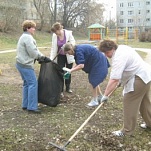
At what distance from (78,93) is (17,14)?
24.9 m

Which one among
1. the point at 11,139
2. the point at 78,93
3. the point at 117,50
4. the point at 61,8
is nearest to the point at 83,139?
the point at 11,139

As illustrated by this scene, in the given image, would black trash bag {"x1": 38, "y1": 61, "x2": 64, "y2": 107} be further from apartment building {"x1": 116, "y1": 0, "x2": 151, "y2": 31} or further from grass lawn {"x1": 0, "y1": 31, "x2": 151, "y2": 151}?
apartment building {"x1": 116, "y1": 0, "x2": 151, "y2": 31}

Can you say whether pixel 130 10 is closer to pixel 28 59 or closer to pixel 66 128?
pixel 28 59

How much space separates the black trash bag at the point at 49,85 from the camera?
5.04m

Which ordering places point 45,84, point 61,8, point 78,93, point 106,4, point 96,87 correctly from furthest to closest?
point 106,4, point 61,8, point 78,93, point 96,87, point 45,84

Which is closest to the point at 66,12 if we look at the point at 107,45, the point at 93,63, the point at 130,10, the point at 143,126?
the point at 130,10

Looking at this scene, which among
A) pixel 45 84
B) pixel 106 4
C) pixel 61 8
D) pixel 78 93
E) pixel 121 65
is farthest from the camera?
pixel 106 4

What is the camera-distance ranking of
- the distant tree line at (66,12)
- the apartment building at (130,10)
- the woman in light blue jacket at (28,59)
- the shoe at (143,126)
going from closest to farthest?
the shoe at (143,126)
the woman in light blue jacket at (28,59)
the distant tree line at (66,12)
the apartment building at (130,10)

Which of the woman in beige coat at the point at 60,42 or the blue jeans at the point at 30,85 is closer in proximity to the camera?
the blue jeans at the point at 30,85

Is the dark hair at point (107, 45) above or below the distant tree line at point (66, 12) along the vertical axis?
below

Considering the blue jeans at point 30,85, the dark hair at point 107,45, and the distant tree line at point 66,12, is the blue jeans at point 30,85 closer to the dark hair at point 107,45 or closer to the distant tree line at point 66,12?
the dark hair at point 107,45

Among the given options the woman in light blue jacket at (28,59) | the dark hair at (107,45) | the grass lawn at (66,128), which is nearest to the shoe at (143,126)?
the grass lawn at (66,128)

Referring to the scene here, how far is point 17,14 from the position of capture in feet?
97.9

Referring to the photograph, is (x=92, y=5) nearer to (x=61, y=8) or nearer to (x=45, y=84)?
(x=61, y=8)
